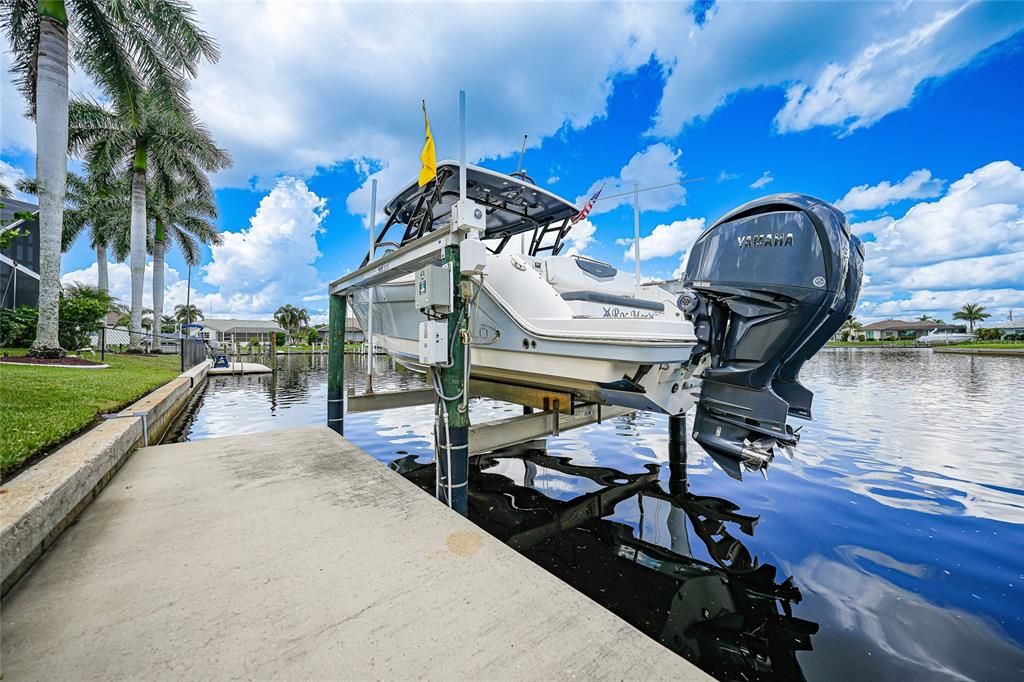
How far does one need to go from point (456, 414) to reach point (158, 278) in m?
25.0

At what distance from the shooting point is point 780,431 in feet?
9.01

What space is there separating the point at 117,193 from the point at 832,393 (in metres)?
31.3

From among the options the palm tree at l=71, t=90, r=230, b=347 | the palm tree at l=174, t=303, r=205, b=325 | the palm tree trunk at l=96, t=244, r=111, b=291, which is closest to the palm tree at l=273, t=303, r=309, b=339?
the palm tree at l=174, t=303, r=205, b=325

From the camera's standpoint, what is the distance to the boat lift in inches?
121

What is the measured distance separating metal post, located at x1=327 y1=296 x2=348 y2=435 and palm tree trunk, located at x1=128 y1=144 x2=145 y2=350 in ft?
49.3

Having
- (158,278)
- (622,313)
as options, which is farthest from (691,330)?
(158,278)

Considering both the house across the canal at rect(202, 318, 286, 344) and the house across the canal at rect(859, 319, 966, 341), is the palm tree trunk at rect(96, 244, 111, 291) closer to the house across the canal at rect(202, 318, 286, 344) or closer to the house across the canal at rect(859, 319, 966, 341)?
the house across the canal at rect(202, 318, 286, 344)

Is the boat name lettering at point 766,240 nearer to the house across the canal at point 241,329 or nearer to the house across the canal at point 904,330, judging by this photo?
the house across the canal at point 241,329

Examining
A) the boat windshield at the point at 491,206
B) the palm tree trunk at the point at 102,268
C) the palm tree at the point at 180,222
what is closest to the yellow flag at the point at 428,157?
the boat windshield at the point at 491,206

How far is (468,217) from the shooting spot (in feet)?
9.54

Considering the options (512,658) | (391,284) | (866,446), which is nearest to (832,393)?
(866,446)

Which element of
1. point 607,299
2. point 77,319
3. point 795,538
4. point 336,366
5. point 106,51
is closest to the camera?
point 795,538

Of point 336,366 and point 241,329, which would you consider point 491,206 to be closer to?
point 336,366

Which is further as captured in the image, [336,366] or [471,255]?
[336,366]
